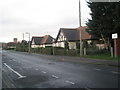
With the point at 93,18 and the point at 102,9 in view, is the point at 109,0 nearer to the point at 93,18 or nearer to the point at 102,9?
the point at 102,9

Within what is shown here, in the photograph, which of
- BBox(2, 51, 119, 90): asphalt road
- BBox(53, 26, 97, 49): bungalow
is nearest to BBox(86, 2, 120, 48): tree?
BBox(2, 51, 119, 90): asphalt road

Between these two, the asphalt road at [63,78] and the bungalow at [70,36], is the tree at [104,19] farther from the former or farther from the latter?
the bungalow at [70,36]

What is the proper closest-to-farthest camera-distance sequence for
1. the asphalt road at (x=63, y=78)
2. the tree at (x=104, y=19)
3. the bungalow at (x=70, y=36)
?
1. the asphalt road at (x=63, y=78)
2. the tree at (x=104, y=19)
3. the bungalow at (x=70, y=36)

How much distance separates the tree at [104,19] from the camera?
24.6 metres

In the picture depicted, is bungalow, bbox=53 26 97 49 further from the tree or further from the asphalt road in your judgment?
the asphalt road

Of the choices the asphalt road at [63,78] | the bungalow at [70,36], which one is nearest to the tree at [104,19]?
the asphalt road at [63,78]

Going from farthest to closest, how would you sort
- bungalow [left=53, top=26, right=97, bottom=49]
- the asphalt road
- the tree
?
bungalow [left=53, top=26, right=97, bottom=49], the tree, the asphalt road

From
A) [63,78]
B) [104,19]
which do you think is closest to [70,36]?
[104,19]

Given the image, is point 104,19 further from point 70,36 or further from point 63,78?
point 70,36

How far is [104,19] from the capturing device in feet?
83.6

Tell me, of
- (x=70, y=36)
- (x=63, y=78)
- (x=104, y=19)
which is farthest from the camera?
(x=70, y=36)

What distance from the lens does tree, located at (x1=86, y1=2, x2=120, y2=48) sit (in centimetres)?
2459

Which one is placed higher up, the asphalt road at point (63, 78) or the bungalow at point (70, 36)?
the bungalow at point (70, 36)

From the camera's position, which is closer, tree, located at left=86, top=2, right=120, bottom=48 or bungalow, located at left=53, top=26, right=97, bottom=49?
tree, located at left=86, top=2, right=120, bottom=48
